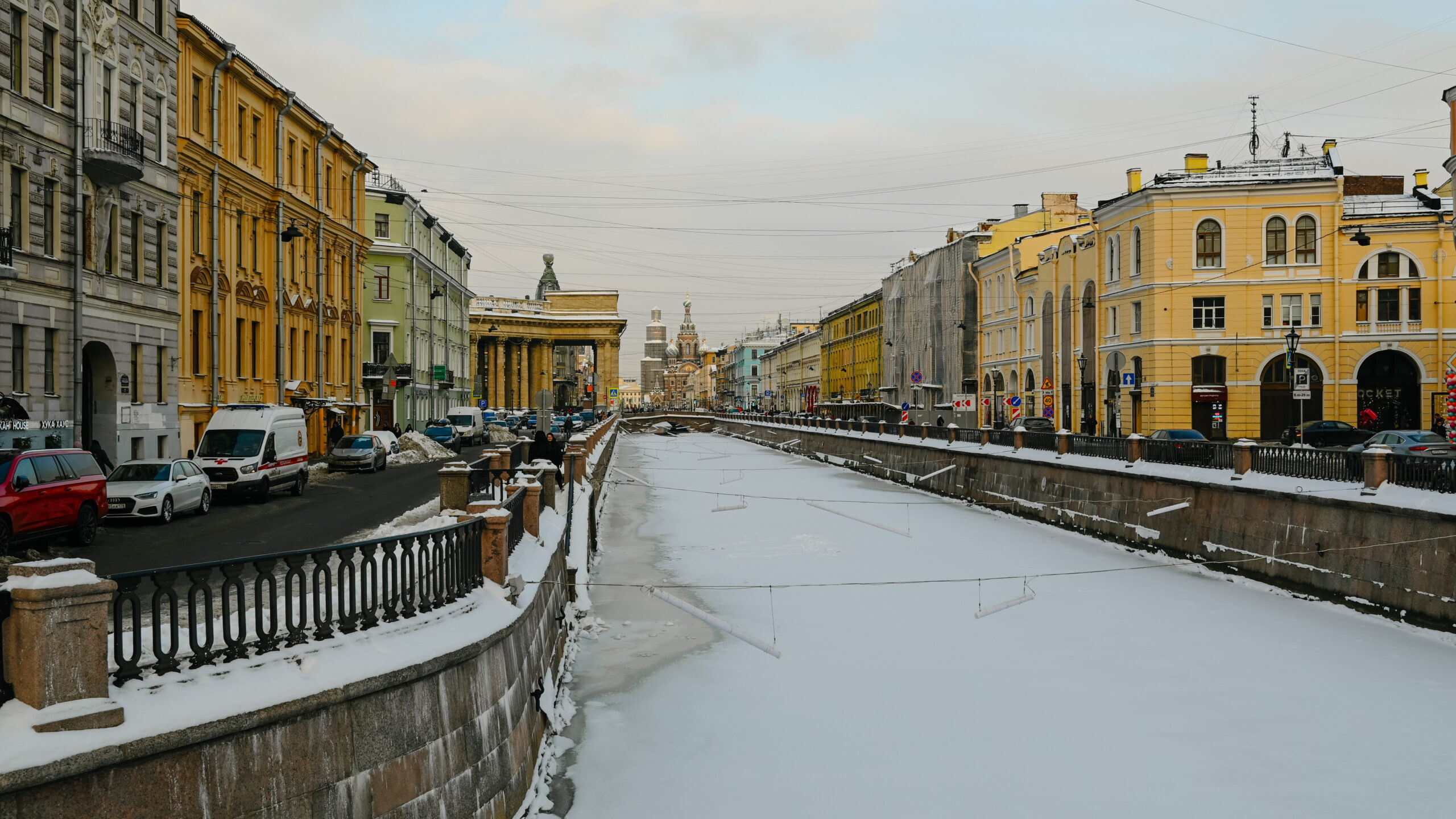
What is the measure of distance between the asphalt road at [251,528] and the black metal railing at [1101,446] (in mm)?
17680

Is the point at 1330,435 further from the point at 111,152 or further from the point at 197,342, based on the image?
the point at 111,152

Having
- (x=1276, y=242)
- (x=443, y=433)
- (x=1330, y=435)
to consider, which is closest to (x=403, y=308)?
(x=443, y=433)

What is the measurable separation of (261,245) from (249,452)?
721 inches

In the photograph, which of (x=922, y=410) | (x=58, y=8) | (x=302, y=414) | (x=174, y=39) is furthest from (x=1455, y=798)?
(x=922, y=410)

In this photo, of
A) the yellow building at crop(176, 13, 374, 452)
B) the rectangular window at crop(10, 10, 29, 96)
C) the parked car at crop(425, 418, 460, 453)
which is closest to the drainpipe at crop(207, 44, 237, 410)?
the yellow building at crop(176, 13, 374, 452)

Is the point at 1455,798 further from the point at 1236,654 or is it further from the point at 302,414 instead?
the point at 302,414

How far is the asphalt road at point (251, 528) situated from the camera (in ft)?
53.6

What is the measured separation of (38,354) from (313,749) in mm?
22648

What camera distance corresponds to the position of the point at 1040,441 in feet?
120

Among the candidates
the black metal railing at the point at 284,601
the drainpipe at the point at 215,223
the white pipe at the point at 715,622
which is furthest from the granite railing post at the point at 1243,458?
the drainpipe at the point at 215,223

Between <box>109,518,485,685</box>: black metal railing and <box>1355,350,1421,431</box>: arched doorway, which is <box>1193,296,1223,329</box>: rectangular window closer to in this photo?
<box>1355,350,1421,431</box>: arched doorway

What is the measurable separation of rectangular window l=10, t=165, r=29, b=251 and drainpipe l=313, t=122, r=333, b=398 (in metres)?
Answer: 22.3

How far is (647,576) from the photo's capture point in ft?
81.2

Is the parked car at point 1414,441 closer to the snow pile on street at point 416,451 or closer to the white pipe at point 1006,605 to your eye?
the white pipe at point 1006,605
